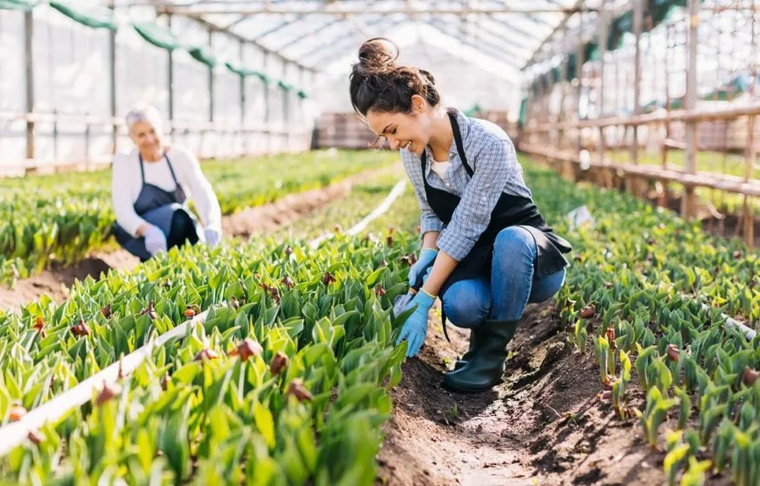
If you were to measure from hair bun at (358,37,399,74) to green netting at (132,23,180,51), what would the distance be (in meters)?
12.4

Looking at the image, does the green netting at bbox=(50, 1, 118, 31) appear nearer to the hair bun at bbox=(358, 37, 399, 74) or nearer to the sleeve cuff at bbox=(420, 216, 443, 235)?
the sleeve cuff at bbox=(420, 216, 443, 235)

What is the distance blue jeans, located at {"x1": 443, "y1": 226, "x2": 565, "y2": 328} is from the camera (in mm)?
3008

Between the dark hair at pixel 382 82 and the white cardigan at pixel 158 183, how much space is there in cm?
208

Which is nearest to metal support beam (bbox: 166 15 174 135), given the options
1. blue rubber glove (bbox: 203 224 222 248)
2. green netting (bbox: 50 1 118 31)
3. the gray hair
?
green netting (bbox: 50 1 118 31)

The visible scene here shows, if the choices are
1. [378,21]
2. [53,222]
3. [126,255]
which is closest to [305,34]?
[378,21]

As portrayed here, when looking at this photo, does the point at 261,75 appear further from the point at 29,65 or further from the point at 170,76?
the point at 29,65

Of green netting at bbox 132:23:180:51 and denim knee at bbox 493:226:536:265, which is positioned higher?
green netting at bbox 132:23:180:51

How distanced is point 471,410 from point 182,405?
1.59 metres

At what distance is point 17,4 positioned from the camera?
9781 mm

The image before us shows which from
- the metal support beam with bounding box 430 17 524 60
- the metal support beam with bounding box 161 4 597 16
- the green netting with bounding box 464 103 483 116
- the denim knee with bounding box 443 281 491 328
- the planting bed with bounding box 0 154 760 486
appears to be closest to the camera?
the planting bed with bounding box 0 154 760 486

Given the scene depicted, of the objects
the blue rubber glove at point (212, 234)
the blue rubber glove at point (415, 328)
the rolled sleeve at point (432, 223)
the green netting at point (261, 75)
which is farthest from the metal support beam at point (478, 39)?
the blue rubber glove at point (415, 328)

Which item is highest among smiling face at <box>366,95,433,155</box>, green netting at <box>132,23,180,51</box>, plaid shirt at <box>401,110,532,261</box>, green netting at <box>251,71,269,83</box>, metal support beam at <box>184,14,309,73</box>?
metal support beam at <box>184,14,309,73</box>

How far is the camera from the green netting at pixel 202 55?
17.1 metres

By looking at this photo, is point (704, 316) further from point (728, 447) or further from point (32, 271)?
point (32, 271)
